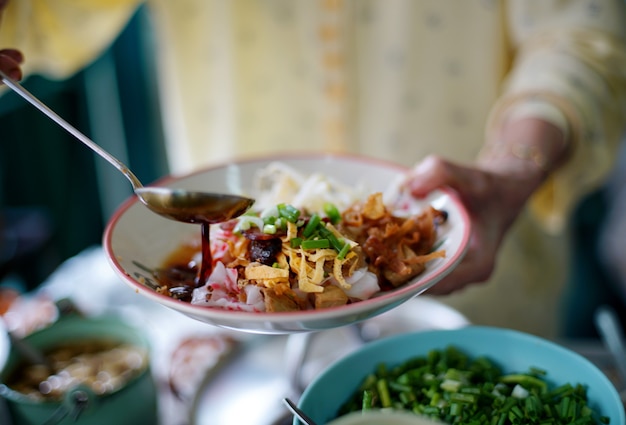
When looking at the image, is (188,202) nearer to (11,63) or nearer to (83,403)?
(83,403)

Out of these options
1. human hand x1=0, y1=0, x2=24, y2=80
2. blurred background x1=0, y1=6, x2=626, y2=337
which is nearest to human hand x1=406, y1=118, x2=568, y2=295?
human hand x1=0, y1=0, x2=24, y2=80

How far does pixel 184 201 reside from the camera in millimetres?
792

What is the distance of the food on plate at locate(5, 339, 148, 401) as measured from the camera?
38.3 inches

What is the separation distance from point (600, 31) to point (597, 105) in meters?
0.21

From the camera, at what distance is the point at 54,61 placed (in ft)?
5.32

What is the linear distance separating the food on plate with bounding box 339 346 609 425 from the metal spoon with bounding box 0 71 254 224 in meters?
0.33

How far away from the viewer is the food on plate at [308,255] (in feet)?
2.52

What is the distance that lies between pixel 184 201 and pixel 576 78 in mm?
1007

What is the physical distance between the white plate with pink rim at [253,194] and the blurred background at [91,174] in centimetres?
210

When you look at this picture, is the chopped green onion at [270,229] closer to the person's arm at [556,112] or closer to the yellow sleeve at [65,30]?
the person's arm at [556,112]

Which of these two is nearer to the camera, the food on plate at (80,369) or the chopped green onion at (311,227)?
the chopped green onion at (311,227)

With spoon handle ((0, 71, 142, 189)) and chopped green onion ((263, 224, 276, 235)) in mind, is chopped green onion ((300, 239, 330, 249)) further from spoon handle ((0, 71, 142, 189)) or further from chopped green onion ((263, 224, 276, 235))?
spoon handle ((0, 71, 142, 189))

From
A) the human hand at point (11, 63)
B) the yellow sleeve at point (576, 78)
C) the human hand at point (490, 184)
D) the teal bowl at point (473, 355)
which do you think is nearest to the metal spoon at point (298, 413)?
the teal bowl at point (473, 355)

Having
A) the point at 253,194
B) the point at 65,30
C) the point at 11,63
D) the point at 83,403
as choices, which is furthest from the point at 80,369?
the point at 65,30
